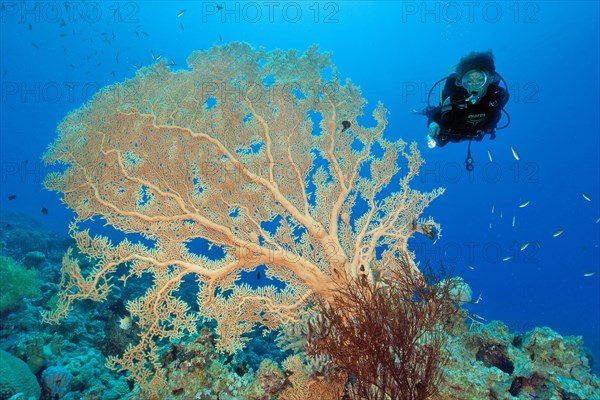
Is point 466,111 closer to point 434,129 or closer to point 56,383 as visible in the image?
point 434,129

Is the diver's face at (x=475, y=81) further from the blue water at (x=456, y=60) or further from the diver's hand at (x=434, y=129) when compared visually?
the blue water at (x=456, y=60)

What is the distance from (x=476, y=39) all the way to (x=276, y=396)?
6331 cm

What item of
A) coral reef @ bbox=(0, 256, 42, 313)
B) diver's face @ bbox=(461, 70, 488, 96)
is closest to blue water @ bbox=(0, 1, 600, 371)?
diver's face @ bbox=(461, 70, 488, 96)

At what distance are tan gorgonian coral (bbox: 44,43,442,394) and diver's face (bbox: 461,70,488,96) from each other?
203 centimetres

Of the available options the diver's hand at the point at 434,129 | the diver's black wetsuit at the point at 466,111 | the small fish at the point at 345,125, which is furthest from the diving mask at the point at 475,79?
the small fish at the point at 345,125

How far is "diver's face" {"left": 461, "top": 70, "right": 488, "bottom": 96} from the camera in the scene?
5.00m

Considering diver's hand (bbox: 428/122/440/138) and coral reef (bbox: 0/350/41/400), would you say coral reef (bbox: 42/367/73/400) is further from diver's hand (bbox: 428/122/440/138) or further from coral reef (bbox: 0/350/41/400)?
diver's hand (bbox: 428/122/440/138)

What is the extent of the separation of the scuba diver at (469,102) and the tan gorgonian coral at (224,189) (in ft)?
4.21

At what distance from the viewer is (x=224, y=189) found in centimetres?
564

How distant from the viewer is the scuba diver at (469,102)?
16.5ft

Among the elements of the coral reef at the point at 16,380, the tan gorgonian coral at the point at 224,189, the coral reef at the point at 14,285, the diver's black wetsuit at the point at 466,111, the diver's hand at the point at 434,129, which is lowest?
the coral reef at the point at 16,380

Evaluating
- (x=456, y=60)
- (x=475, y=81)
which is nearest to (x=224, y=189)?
(x=475, y=81)

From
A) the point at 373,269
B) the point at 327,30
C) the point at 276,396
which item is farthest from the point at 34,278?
the point at 327,30

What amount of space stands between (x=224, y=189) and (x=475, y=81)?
4547mm
